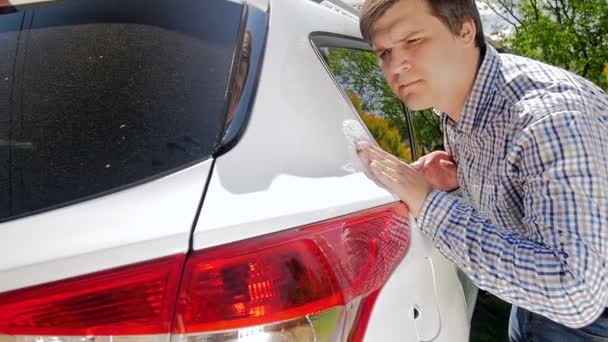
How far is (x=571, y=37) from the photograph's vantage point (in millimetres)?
6910

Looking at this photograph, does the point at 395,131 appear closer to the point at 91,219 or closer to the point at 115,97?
the point at 115,97

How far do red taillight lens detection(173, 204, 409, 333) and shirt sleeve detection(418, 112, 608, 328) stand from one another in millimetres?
323

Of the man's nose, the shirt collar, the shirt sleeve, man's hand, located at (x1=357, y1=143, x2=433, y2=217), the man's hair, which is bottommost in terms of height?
the shirt sleeve

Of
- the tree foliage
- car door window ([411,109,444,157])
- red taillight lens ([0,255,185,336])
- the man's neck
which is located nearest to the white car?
red taillight lens ([0,255,185,336])

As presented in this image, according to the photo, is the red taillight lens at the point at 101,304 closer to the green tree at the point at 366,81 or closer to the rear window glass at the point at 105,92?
the rear window glass at the point at 105,92

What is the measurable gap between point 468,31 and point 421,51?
163 millimetres

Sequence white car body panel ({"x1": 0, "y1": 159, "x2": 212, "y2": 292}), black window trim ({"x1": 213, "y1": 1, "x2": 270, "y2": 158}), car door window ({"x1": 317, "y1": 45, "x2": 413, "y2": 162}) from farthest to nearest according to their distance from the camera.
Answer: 1. car door window ({"x1": 317, "y1": 45, "x2": 413, "y2": 162})
2. black window trim ({"x1": 213, "y1": 1, "x2": 270, "y2": 158})
3. white car body panel ({"x1": 0, "y1": 159, "x2": 212, "y2": 292})

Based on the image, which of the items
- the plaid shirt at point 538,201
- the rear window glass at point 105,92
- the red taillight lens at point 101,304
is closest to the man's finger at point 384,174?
the plaid shirt at point 538,201

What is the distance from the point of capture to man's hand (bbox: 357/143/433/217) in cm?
147

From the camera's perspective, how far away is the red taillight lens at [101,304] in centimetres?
103

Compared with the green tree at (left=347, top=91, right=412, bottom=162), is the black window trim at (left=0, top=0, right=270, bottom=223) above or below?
above

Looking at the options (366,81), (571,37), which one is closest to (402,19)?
(366,81)

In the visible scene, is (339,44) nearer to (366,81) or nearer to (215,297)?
(366,81)

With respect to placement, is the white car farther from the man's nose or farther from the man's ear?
the man's ear
